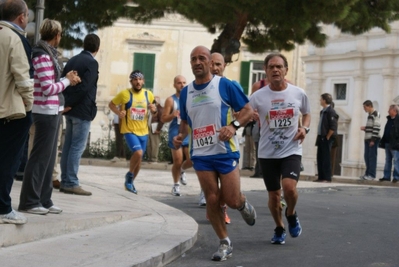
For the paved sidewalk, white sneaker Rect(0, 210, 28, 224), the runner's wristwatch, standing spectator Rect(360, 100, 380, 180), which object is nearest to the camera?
the paved sidewalk

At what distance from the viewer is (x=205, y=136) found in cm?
912

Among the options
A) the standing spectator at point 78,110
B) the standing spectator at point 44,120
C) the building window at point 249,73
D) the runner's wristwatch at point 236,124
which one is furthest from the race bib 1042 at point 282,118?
the building window at point 249,73

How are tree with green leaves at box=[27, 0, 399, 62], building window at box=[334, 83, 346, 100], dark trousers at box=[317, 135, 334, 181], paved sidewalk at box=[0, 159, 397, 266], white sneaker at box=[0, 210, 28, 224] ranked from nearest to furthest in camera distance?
paved sidewalk at box=[0, 159, 397, 266], white sneaker at box=[0, 210, 28, 224], tree with green leaves at box=[27, 0, 399, 62], dark trousers at box=[317, 135, 334, 181], building window at box=[334, 83, 346, 100]

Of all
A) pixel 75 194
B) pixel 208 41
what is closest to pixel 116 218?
pixel 75 194

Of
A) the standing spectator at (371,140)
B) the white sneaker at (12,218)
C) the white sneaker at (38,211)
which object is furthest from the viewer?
the standing spectator at (371,140)

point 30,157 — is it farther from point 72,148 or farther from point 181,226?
point 72,148

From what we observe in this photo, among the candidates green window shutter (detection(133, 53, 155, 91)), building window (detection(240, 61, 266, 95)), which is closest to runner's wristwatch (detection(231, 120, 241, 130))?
building window (detection(240, 61, 266, 95))

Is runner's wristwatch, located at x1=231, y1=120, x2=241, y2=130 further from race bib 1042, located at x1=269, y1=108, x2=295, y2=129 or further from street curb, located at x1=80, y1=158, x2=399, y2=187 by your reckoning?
street curb, located at x1=80, y1=158, x2=399, y2=187

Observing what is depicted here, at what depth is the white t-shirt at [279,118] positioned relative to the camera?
1018 centimetres

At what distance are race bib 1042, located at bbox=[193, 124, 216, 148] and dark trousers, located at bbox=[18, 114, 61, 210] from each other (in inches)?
69.7

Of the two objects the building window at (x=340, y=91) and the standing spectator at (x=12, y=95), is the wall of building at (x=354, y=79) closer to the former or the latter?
the building window at (x=340, y=91)

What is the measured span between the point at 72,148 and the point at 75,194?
605 millimetres

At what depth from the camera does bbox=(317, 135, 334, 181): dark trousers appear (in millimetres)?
23531

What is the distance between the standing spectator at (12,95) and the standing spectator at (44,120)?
1.17 m
